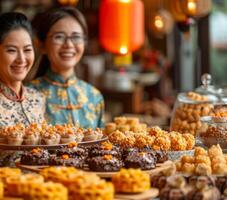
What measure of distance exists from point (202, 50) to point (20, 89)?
483 cm

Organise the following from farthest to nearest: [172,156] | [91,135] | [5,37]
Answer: [5,37] → [91,135] → [172,156]

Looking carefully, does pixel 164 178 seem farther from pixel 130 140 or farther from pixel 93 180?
pixel 130 140

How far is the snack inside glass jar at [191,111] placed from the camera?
191 inches

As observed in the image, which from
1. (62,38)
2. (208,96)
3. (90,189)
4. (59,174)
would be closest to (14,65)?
(62,38)

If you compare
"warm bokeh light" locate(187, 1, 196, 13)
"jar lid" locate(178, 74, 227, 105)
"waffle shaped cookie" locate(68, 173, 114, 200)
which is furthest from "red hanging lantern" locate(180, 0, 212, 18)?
"waffle shaped cookie" locate(68, 173, 114, 200)

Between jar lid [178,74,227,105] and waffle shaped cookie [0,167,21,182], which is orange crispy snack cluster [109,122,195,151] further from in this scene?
waffle shaped cookie [0,167,21,182]

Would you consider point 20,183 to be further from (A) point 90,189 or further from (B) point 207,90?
(B) point 207,90

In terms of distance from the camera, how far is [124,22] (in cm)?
713

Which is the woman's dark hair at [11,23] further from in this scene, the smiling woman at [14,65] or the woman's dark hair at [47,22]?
the woman's dark hair at [47,22]

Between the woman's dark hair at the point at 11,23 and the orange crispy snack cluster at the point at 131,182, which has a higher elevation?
the woman's dark hair at the point at 11,23

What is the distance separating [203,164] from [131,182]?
49 centimetres

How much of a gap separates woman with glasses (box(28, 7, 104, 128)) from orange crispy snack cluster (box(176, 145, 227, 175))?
1956 millimetres

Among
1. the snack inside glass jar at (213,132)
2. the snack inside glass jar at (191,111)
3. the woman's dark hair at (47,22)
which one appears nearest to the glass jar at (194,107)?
the snack inside glass jar at (191,111)

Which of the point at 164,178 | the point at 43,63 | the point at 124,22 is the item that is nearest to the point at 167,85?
the point at 124,22
